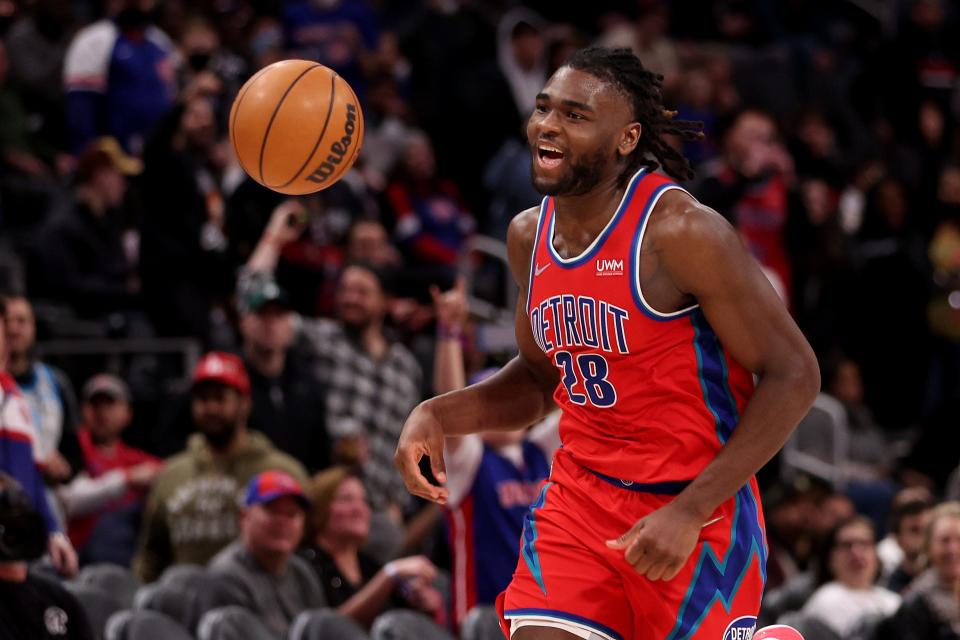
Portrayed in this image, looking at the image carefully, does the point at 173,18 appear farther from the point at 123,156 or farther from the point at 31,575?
the point at 31,575

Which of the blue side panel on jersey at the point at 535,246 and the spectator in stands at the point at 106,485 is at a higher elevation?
the blue side panel on jersey at the point at 535,246

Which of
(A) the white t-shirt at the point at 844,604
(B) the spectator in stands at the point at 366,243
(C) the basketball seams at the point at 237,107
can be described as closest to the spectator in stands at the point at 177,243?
(B) the spectator in stands at the point at 366,243

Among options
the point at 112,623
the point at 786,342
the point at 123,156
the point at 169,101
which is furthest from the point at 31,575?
the point at 169,101

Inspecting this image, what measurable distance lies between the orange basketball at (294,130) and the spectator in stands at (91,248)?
4.71 m

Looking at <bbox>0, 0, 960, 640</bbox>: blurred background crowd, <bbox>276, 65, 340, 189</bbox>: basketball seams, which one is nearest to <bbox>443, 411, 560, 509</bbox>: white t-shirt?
<bbox>0, 0, 960, 640</bbox>: blurred background crowd

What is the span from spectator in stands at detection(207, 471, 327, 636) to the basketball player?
8.62 ft

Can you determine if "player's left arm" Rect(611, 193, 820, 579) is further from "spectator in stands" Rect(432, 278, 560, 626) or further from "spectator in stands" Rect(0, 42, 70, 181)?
"spectator in stands" Rect(0, 42, 70, 181)

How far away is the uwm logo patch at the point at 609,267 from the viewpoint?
12.8ft

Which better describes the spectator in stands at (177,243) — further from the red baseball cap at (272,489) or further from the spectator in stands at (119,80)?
the red baseball cap at (272,489)

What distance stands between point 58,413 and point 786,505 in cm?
437

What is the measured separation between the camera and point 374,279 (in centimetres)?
885

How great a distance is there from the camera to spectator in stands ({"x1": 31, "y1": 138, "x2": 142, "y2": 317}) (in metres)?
9.08

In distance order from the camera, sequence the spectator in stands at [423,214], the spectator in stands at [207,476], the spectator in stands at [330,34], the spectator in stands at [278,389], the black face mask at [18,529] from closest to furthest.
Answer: the black face mask at [18,529], the spectator in stands at [207,476], the spectator in stands at [278,389], the spectator in stands at [423,214], the spectator in stands at [330,34]

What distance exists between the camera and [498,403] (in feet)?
14.4
